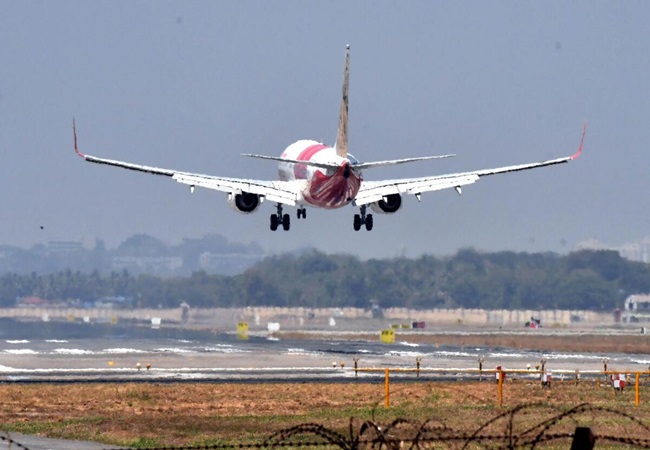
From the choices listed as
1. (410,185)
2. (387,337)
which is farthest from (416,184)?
(387,337)

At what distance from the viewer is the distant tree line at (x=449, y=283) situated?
157 metres

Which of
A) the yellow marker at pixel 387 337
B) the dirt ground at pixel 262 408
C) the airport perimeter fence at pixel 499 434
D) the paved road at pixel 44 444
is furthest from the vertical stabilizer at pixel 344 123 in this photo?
the paved road at pixel 44 444

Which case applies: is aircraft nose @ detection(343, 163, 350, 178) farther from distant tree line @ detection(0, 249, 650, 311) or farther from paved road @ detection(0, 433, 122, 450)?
distant tree line @ detection(0, 249, 650, 311)

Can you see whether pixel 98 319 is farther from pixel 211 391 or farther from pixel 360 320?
pixel 211 391

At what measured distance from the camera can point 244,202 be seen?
87500 mm

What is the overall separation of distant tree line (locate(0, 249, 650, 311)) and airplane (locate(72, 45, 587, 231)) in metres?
64.4

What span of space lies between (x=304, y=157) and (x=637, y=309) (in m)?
75.8

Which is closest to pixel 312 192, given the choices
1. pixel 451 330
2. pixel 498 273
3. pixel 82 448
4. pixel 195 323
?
pixel 82 448

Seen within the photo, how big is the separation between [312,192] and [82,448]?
47.5 meters

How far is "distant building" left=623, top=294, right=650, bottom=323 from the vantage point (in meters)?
150

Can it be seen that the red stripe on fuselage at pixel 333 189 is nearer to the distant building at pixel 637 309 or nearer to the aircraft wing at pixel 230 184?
the aircraft wing at pixel 230 184

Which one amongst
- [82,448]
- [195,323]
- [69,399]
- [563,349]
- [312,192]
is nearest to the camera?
[82,448]

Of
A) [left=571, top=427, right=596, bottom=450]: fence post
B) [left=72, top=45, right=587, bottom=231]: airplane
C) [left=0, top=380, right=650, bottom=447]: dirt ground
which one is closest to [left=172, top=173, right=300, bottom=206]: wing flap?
[left=72, top=45, right=587, bottom=231]: airplane

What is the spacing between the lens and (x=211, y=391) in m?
60.6
